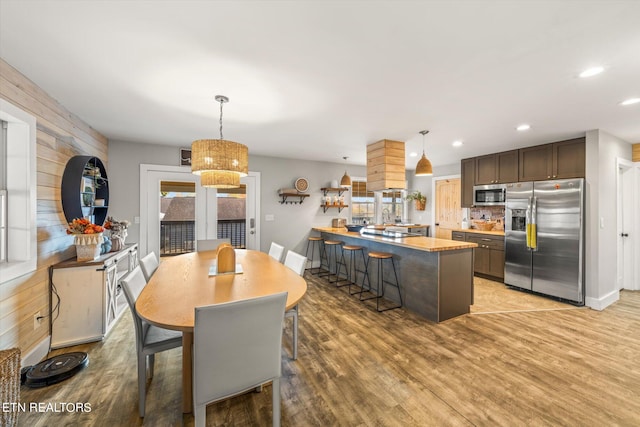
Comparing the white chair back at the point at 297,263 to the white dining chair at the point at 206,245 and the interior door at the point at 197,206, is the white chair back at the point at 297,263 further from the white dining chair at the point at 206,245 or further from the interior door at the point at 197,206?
the interior door at the point at 197,206

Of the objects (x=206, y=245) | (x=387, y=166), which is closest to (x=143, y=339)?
(x=206, y=245)

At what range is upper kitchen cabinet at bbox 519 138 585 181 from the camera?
3797 millimetres

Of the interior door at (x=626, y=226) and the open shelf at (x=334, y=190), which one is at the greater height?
the open shelf at (x=334, y=190)

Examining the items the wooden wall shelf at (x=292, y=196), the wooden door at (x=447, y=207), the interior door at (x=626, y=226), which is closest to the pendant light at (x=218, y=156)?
the wooden wall shelf at (x=292, y=196)

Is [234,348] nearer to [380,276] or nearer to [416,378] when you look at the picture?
[416,378]

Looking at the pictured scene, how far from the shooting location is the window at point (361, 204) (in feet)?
20.7

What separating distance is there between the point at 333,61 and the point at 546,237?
4.18m

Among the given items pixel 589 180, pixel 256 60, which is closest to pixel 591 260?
pixel 589 180

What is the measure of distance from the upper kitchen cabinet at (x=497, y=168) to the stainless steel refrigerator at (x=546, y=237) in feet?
1.04

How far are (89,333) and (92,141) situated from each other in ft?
8.07

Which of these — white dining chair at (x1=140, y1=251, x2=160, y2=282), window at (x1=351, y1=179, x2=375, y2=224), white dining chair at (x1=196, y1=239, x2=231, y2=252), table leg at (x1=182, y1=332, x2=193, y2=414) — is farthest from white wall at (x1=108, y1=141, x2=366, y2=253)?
table leg at (x1=182, y1=332, x2=193, y2=414)

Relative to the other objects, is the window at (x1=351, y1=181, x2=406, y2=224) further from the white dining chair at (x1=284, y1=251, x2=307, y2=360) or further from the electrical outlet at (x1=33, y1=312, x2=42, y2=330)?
the electrical outlet at (x1=33, y1=312, x2=42, y2=330)

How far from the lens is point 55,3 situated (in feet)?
4.60

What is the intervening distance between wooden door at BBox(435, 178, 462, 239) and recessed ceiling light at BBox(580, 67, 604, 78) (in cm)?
417
